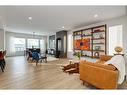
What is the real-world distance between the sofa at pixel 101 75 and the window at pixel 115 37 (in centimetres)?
350

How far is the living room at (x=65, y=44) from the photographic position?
344 cm

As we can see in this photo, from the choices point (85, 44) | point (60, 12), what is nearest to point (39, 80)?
point (60, 12)

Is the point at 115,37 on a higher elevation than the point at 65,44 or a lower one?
higher

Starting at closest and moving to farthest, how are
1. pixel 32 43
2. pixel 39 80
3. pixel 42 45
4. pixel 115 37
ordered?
1. pixel 39 80
2. pixel 115 37
3. pixel 32 43
4. pixel 42 45

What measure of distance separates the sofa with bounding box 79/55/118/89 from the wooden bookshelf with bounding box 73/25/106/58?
3.96 m

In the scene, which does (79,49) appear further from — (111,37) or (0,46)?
(0,46)

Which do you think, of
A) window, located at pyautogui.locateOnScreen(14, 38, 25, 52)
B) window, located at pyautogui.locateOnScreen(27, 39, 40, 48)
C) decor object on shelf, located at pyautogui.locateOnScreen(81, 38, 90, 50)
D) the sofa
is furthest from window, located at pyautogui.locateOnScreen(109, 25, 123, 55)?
window, located at pyautogui.locateOnScreen(14, 38, 25, 52)

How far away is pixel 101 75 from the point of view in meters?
2.83

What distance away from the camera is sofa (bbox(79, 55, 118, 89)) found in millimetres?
2616

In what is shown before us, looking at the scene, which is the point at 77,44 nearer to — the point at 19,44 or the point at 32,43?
the point at 32,43

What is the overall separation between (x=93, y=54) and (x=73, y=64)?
2436 millimetres

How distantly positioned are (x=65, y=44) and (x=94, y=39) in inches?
151

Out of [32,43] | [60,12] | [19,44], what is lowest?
[19,44]

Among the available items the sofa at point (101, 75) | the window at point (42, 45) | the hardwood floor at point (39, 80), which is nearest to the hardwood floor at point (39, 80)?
the hardwood floor at point (39, 80)
